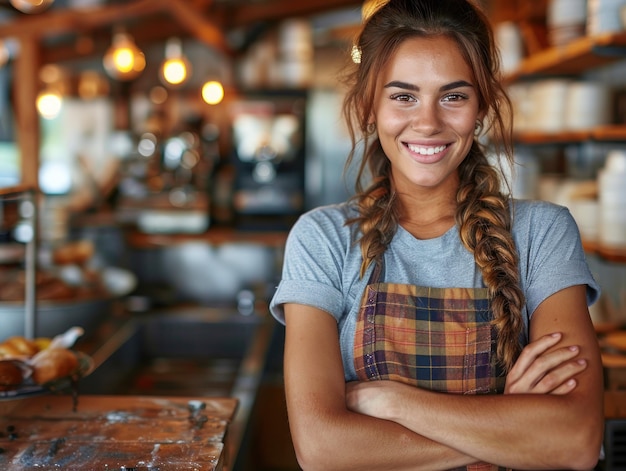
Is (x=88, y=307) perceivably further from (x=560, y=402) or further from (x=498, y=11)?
(x=498, y=11)

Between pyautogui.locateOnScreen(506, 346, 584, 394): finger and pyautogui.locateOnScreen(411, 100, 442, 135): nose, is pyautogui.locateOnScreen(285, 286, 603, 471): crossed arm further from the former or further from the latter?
pyautogui.locateOnScreen(411, 100, 442, 135): nose

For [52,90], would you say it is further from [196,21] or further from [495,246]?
[495,246]

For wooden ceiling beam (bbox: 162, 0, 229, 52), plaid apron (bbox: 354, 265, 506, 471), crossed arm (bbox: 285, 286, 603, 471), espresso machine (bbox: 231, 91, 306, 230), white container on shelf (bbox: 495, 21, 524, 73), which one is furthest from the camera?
espresso machine (bbox: 231, 91, 306, 230)

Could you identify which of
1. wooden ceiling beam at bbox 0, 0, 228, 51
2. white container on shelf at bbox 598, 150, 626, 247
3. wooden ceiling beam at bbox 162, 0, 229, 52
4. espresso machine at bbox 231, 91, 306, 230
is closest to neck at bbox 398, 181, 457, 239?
white container on shelf at bbox 598, 150, 626, 247

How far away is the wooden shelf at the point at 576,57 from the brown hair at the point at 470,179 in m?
1.17

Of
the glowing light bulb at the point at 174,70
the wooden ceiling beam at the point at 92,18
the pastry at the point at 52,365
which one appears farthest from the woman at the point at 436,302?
the glowing light bulb at the point at 174,70

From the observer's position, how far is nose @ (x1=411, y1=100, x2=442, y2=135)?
64.9 inches

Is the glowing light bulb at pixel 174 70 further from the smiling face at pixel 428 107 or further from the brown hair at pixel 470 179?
the smiling face at pixel 428 107

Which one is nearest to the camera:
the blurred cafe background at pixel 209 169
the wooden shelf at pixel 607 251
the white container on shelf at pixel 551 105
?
the wooden shelf at pixel 607 251

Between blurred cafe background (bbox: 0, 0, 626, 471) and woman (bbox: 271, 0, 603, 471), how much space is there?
30 cm

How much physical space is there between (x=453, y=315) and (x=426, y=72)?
0.52 m

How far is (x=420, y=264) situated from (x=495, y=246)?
165mm

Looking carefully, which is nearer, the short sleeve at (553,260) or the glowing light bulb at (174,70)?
the short sleeve at (553,260)

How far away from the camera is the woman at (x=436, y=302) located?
4.95 feet
